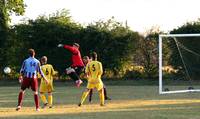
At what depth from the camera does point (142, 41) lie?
1834 inches

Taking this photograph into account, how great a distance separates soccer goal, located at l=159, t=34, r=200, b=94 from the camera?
120 feet

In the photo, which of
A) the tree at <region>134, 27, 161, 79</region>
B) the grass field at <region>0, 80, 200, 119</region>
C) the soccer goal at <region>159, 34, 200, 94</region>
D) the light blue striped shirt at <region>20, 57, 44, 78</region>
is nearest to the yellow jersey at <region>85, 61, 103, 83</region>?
the grass field at <region>0, 80, 200, 119</region>

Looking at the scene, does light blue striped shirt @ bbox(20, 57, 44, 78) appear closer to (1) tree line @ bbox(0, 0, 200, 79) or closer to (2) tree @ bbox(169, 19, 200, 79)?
(2) tree @ bbox(169, 19, 200, 79)

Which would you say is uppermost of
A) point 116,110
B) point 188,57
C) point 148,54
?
point 148,54

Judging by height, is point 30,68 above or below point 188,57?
below

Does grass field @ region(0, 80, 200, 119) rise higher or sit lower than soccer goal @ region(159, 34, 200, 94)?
lower

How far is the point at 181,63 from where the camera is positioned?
41031mm

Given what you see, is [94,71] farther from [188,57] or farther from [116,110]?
[188,57]

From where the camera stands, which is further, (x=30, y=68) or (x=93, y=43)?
(x=93, y=43)

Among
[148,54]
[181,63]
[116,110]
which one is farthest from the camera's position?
[148,54]

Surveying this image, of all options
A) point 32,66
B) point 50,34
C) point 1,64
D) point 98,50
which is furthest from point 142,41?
point 32,66

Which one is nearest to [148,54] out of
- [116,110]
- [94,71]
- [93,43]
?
[93,43]

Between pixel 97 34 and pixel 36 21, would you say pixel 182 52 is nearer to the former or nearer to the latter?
pixel 97 34

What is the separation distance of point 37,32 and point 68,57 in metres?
3.44
